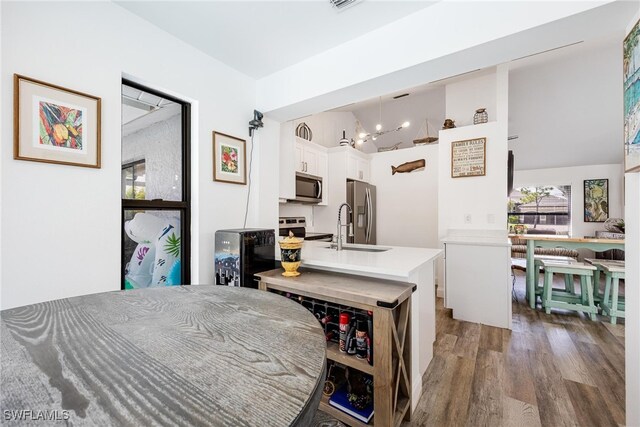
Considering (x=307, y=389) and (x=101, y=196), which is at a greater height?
(x=101, y=196)

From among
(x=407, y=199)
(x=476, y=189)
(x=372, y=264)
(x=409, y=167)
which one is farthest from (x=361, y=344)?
(x=409, y=167)

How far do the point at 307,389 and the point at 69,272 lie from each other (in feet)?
5.30

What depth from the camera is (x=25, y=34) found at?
1.30 m

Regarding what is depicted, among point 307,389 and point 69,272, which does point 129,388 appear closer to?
point 307,389

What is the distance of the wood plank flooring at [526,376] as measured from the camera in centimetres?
159

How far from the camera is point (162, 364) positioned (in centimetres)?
54

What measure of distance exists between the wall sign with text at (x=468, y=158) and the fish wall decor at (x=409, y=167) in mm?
953

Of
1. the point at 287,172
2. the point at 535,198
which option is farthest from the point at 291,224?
the point at 535,198

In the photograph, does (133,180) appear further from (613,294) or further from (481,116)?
(613,294)

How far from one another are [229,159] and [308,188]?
160 cm

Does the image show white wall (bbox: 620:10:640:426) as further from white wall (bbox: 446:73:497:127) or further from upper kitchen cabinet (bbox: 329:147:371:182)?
upper kitchen cabinet (bbox: 329:147:371:182)

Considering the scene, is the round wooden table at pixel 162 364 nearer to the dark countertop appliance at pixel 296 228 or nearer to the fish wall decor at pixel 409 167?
the dark countertop appliance at pixel 296 228

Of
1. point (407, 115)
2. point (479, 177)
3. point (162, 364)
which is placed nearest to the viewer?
point (162, 364)

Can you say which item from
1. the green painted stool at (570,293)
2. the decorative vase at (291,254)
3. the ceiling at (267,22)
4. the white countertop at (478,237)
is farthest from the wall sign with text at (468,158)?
the decorative vase at (291,254)
